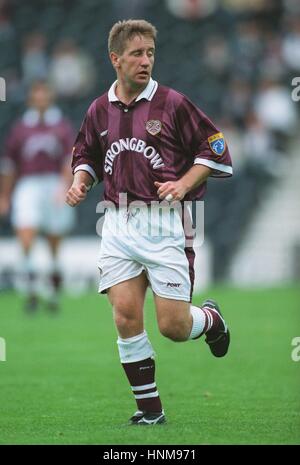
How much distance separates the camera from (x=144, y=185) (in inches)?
249

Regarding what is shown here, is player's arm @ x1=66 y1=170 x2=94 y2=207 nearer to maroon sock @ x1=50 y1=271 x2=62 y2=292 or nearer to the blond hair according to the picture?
the blond hair

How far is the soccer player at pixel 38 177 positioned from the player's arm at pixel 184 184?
7.22 meters

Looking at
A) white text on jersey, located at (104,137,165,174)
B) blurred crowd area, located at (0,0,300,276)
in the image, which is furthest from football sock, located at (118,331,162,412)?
blurred crowd area, located at (0,0,300,276)

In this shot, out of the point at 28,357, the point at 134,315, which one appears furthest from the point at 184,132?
the point at 28,357

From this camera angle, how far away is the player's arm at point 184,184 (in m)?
6.12

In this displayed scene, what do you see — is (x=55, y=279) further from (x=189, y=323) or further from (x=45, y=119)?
(x=189, y=323)

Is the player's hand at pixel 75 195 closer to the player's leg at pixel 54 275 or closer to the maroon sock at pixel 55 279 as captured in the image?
the player's leg at pixel 54 275

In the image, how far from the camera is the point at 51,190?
14125mm

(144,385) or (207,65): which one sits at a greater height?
(207,65)

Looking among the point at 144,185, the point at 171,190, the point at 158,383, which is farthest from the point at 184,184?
the point at 158,383

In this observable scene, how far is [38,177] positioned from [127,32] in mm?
7758

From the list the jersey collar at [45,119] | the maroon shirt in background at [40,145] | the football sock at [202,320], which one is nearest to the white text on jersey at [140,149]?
the football sock at [202,320]

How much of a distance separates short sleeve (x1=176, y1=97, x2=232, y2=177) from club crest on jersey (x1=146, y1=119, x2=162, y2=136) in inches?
4.5

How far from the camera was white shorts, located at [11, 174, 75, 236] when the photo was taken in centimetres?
1398
